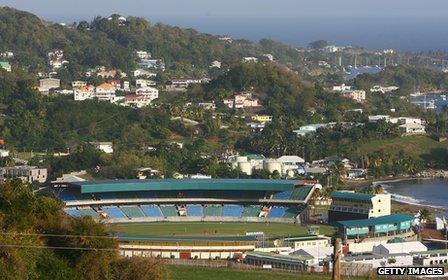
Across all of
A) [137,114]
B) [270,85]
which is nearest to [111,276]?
[137,114]

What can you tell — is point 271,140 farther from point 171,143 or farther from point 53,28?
point 53,28

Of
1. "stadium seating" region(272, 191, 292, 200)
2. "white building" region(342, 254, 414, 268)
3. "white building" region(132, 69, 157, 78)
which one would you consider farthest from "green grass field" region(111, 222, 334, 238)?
"white building" region(132, 69, 157, 78)

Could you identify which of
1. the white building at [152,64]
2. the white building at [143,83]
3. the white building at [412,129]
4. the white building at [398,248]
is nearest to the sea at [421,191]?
the white building at [412,129]

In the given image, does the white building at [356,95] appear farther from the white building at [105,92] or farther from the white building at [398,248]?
the white building at [398,248]

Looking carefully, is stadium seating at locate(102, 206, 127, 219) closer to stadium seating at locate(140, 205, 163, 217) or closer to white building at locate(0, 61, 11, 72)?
stadium seating at locate(140, 205, 163, 217)

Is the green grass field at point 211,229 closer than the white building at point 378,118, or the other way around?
the green grass field at point 211,229
